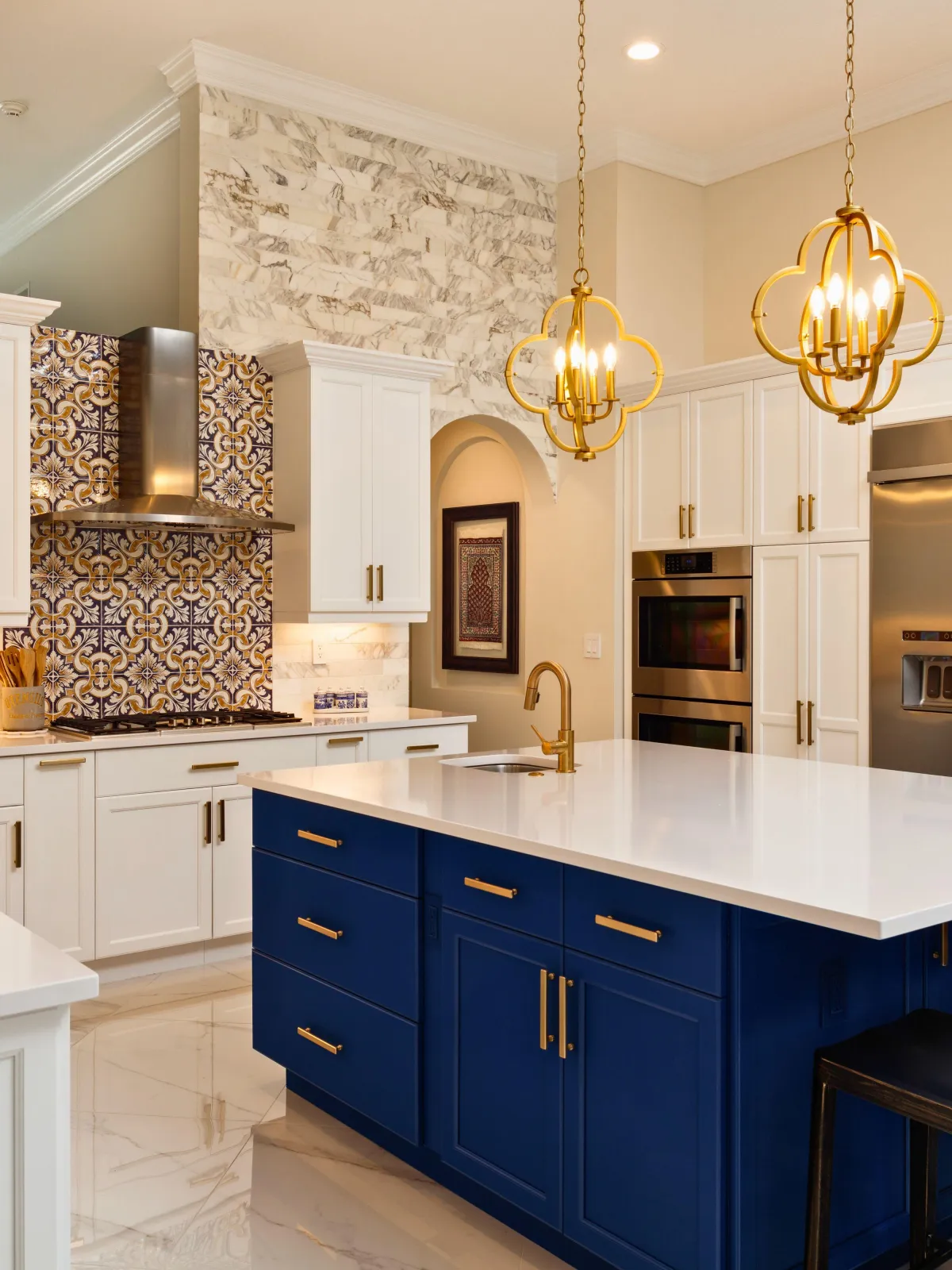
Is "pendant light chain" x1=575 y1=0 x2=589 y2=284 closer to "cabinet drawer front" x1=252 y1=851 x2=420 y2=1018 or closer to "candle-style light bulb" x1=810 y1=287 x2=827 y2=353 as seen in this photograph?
"candle-style light bulb" x1=810 y1=287 x2=827 y2=353

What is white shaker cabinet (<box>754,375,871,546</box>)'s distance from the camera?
464 cm

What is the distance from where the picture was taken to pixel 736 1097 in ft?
6.52

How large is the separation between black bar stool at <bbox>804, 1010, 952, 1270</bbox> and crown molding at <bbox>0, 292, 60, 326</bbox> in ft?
11.6

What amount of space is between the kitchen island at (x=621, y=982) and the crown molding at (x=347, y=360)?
2.28 meters

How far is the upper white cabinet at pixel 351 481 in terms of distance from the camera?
16.1 feet

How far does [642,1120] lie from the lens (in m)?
2.13

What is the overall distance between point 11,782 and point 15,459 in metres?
1.18

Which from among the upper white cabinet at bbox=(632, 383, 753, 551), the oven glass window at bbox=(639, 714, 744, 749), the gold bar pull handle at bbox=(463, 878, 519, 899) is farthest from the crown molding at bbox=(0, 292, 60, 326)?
the oven glass window at bbox=(639, 714, 744, 749)

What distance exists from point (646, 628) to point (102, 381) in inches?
105

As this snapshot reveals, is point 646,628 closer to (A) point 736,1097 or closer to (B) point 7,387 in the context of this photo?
(B) point 7,387

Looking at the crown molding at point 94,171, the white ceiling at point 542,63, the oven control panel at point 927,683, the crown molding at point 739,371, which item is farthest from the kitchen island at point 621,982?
the crown molding at point 94,171

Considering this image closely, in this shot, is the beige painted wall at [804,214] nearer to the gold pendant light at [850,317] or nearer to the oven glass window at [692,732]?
the oven glass window at [692,732]

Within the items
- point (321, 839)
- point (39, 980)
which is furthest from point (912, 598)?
point (39, 980)

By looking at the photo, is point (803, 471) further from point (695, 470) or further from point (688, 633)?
point (688, 633)
